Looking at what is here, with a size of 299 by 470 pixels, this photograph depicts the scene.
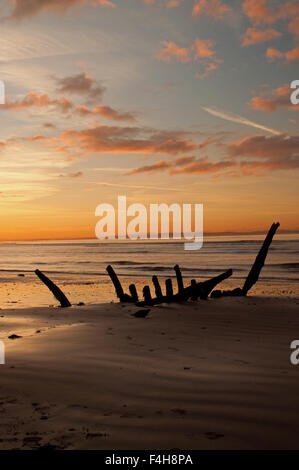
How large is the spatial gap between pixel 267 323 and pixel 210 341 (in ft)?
8.07

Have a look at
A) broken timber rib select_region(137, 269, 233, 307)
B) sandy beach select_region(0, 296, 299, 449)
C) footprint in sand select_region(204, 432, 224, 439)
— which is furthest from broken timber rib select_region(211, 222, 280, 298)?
footprint in sand select_region(204, 432, 224, 439)

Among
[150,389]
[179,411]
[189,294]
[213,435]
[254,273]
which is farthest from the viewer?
[254,273]

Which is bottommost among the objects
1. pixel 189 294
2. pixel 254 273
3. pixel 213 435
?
pixel 213 435

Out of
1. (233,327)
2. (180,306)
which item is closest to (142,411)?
(233,327)

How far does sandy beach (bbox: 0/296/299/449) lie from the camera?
10.8ft

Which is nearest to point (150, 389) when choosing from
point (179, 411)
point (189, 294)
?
point (179, 411)

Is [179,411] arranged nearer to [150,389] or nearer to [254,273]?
[150,389]

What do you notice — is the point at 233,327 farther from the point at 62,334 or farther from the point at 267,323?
the point at 62,334

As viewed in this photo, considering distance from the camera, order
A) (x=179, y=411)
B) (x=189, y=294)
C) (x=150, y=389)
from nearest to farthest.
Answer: (x=179, y=411)
(x=150, y=389)
(x=189, y=294)

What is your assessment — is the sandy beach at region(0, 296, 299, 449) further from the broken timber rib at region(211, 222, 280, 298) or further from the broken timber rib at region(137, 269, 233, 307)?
the broken timber rib at region(211, 222, 280, 298)

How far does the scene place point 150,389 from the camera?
4371 mm

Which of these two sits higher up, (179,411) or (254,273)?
(254,273)
